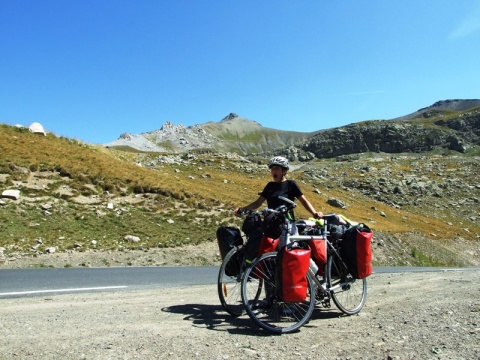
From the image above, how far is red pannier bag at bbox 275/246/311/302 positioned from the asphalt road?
616 centimetres

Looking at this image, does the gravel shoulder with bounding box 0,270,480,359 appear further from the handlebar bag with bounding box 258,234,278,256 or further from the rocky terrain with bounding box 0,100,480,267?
the rocky terrain with bounding box 0,100,480,267

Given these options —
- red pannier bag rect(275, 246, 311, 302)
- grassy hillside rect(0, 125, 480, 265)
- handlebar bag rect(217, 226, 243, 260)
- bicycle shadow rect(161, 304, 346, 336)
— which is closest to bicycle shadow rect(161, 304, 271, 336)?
bicycle shadow rect(161, 304, 346, 336)

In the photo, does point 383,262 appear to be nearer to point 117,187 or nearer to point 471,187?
point 117,187

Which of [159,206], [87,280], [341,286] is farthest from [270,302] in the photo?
[159,206]

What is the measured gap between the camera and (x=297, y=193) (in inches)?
272

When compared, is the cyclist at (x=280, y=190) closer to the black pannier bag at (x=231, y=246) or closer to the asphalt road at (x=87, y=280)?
the black pannier bag at (x=231, y=246)

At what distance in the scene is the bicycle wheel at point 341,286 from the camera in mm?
6379

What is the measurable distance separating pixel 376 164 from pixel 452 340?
84959 mm

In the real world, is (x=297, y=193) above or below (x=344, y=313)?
above

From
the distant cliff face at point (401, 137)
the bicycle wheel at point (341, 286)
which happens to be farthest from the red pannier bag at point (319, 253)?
the distant cliff face at point (401, 137)

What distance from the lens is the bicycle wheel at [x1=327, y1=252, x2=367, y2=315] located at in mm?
6379

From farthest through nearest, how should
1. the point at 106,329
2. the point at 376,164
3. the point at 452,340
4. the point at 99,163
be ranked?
the point at 376,164, the point at 99,163, the point at 106,329, the point at 452,340

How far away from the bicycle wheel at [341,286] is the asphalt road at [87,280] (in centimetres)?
557

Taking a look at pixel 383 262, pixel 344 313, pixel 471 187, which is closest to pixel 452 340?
pixel 344 313
